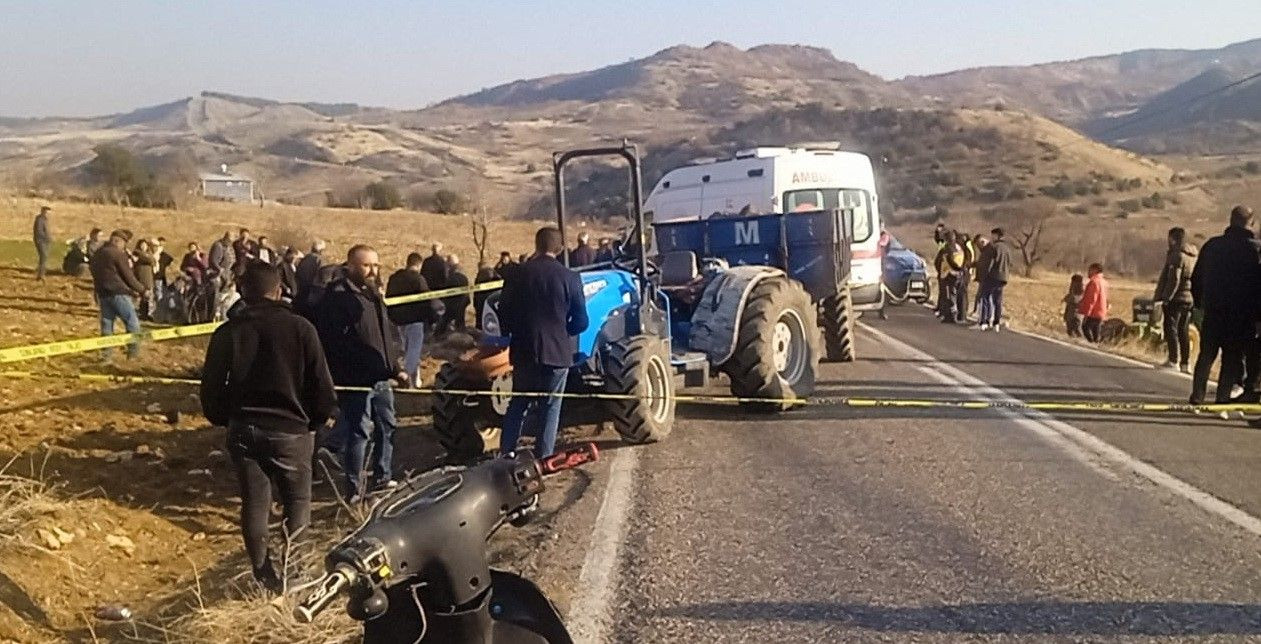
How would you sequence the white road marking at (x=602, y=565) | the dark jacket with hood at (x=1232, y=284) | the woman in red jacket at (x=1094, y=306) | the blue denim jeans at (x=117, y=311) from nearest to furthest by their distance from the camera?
1. the white road marking at (x=602, y=565)
2. the dark jacket with hood at (x=1232, y=284)
3. the blue denim jeans at (x=117, y=311)
4. the woman in red jacket at (x=1094, y=306)

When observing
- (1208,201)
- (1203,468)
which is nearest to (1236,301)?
(1203,468)

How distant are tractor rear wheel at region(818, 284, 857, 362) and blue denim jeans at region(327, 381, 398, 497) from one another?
636 centimetres

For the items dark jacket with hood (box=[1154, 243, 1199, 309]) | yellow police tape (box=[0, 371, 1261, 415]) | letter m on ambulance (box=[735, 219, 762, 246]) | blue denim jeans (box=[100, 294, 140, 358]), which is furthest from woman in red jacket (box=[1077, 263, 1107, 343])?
blue denim jeans (box=[100, 294, 140, 358])

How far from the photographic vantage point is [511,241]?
4138cm

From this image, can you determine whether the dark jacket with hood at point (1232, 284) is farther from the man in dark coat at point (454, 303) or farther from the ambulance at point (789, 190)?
the man in dark coat at point (454, 303)

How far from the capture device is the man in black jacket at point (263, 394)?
17.4 ft

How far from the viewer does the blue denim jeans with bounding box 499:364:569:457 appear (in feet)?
24.0

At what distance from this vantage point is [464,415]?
Result: 8.02 metres

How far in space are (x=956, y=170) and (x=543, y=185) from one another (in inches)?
1559

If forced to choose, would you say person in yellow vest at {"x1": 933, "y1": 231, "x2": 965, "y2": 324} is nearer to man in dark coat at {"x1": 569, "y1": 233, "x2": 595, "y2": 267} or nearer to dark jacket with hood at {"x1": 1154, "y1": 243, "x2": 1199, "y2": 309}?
man in dark coat at {"x1": 569, "y1": 233, "x2": 595, "y2": 267}

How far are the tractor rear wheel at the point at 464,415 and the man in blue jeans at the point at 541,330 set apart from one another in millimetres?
573

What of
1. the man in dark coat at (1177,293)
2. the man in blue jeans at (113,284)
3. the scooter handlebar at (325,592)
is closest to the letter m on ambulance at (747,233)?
the man in dark coat at (1177,293)

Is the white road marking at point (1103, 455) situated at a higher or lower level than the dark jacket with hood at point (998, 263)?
lower

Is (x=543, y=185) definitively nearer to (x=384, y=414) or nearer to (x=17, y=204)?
(x=17, y=204)
